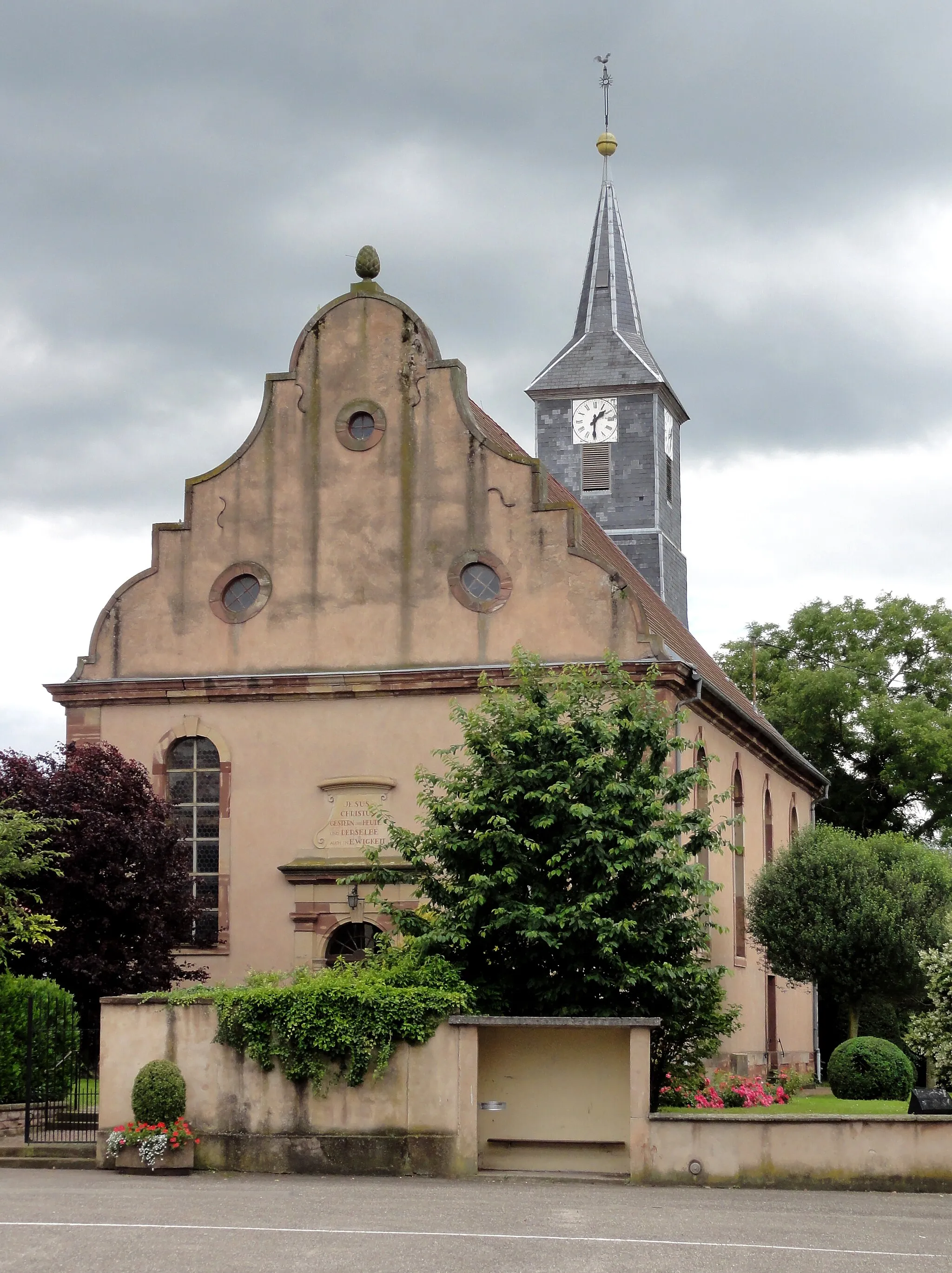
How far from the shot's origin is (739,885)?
123 feet

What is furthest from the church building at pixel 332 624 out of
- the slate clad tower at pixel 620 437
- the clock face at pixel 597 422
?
the clock face at pixel 597 422

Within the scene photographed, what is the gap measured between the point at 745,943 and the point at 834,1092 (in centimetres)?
497

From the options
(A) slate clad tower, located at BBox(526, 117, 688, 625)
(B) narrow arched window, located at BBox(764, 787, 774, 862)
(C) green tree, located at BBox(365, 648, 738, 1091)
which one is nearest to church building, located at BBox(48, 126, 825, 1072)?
(C) green tree, located at BBox(365, 648, 738, 1091)

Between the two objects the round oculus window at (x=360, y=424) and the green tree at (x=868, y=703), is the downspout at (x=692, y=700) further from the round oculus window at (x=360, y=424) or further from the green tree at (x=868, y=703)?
the green tree at (x=868, y=703)

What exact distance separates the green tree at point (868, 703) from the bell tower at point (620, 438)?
33.3ft

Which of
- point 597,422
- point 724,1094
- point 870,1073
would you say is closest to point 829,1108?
point 724,1094

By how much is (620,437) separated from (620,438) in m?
0.01

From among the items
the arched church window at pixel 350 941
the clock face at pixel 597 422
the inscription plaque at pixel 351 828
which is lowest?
the arched church window at pixel 350 941

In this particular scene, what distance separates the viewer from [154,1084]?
20031 mm

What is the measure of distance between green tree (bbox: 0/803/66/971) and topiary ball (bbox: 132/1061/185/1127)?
3866 millimetres

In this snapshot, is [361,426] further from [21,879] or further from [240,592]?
[21,879]

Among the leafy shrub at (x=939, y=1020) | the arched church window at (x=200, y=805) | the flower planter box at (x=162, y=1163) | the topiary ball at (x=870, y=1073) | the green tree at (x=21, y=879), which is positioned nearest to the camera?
the flower planter box at (x=162, y=1163)

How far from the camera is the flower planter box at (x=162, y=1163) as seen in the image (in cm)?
1984

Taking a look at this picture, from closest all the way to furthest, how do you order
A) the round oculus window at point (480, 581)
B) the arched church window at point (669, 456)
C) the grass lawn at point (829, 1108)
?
1. the grass lawn at point (829, 1108)
2. the round oculus window at point (480, 581)
3. the arched church window at point (669, 456)
